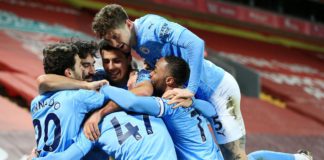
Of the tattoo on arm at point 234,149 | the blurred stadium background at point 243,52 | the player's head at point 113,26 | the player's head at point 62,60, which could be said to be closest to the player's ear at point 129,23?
the player's head at point 113,26

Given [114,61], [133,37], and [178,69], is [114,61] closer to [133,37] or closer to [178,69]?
[133,37]

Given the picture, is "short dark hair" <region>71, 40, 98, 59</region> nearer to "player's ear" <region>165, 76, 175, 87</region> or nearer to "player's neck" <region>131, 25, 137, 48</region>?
"player's neck" <region>131, 25, 137, 48</region>

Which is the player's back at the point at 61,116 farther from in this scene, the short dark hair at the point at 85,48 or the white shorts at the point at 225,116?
the white shorts at the point at 225,116

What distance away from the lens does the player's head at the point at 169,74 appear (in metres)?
3.12

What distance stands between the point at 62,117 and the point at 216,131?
4.30ft

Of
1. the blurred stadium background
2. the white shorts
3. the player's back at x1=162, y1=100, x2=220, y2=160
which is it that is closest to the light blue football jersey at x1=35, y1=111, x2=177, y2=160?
the player's back at x1=162, y1=100, x2=220, y2=160

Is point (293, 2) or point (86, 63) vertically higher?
point (86, 63)

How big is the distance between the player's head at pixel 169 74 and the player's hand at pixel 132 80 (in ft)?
0.66

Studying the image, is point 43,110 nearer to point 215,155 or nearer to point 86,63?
point 86,63

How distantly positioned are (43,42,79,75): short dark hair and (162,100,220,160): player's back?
670 millimetres

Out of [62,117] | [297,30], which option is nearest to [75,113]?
[62,117]

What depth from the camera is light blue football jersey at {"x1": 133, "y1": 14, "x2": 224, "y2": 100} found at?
3.35 meters

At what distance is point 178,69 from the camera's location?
3.14m

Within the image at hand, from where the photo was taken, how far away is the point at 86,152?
2934 mm
